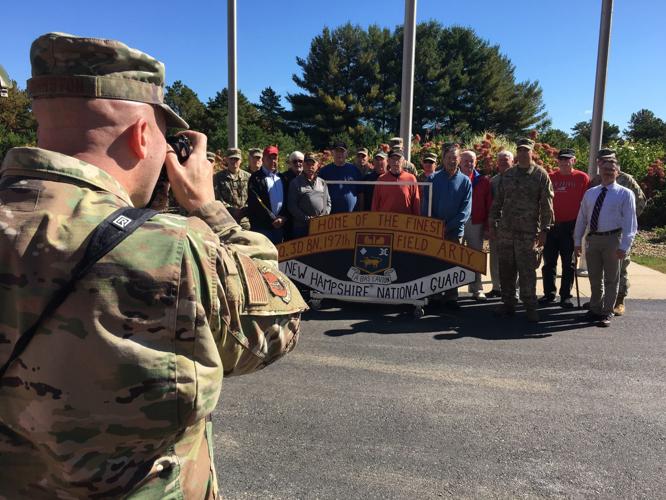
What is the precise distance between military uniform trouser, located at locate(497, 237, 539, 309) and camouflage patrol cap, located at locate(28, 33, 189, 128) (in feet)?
19.6

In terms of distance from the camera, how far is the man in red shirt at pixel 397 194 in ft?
23.5

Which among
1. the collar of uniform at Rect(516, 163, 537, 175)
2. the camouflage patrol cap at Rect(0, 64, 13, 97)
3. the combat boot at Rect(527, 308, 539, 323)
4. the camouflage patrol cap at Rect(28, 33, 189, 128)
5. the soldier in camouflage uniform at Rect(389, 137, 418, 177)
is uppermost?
the camouflage patrol cap at Rect(0, 64, 13, 97)

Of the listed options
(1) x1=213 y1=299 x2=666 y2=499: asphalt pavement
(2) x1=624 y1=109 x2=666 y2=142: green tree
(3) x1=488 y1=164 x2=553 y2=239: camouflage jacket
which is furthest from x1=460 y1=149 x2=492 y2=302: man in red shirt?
(2) x1=624 y1=109 x2=666 y2=142: green tree

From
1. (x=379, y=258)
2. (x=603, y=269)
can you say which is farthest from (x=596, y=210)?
(x=379, y=258)

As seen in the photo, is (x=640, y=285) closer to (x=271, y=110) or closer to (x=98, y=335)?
(x=98, y=335)

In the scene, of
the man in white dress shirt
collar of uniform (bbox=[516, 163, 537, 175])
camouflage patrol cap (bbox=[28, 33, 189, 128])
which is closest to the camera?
camouflage patrol cap (bbox=[28, 33, 189, 128])

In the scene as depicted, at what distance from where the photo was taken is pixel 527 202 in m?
6.30

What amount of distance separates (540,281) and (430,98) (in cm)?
4037

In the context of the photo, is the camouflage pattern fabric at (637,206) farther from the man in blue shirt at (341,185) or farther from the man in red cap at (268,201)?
the man in red cap at (268,201)

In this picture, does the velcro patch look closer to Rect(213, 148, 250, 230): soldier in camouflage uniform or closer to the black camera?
the black camera

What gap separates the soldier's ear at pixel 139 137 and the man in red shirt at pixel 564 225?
695 cm

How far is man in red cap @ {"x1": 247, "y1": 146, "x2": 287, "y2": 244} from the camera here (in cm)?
747

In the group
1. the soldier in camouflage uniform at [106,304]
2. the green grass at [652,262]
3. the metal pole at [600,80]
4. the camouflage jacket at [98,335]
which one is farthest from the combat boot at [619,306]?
the camouflage jacket at [98,335]

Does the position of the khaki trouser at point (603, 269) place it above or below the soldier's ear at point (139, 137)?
below
